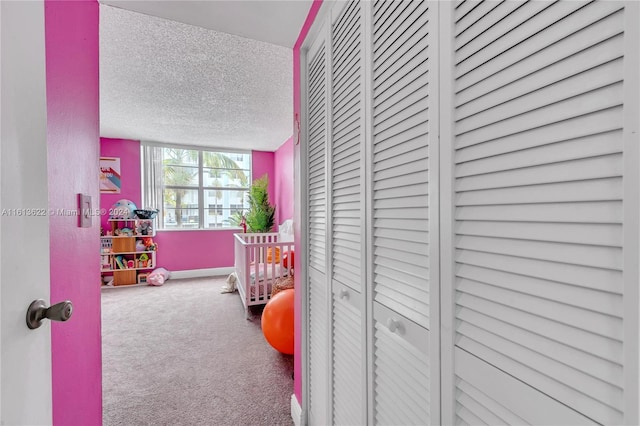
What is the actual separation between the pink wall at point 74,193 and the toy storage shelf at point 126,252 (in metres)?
3.94

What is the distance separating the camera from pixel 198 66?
2402 millimetres

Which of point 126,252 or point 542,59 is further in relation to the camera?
point 126,252

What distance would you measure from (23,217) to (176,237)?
489 cm

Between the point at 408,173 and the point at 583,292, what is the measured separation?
44 centimetres

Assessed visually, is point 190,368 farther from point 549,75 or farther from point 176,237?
point 176,237

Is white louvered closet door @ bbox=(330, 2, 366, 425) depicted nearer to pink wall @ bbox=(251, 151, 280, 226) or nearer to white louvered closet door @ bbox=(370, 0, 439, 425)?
white louvered closet door @ bbox=(370, 0, 439, 425)

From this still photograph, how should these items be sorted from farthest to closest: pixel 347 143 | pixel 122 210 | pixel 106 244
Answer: pixel 122 210, pixel 106 244, pixel 347 143

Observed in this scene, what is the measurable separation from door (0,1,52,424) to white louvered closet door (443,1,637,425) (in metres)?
0.87

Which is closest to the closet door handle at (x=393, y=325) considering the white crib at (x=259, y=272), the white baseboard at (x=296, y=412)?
the white baseboard at (x=296, y=412)

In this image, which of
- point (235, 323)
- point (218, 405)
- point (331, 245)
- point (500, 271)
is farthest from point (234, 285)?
point (500, 271)

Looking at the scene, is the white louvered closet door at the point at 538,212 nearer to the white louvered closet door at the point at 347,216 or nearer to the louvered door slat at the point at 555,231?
the louvered door slat at the point at 555,231

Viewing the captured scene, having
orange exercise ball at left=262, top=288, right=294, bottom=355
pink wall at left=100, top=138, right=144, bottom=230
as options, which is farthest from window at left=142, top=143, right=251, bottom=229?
orange exercise ball at left=262, top=288, right=294, bottom=355

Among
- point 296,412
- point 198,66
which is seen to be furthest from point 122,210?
point 296,412

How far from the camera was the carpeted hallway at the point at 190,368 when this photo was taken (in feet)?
5.65
